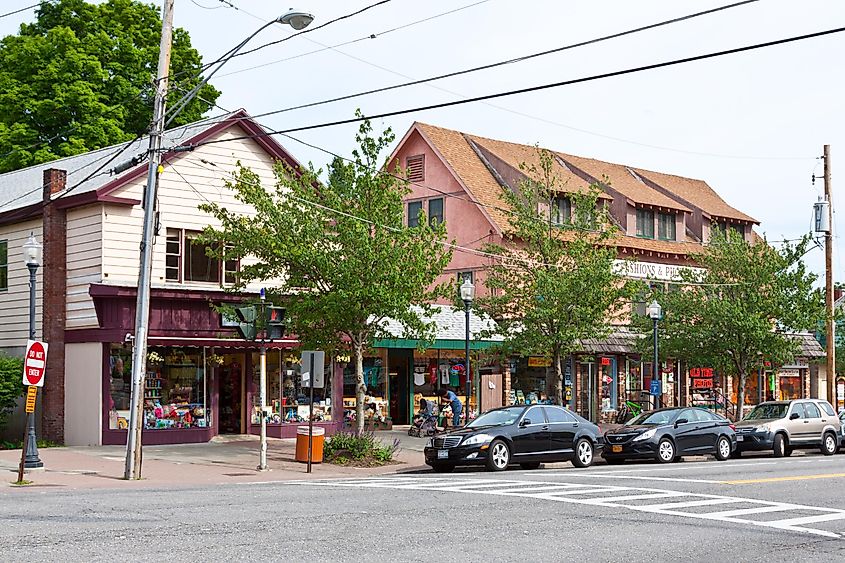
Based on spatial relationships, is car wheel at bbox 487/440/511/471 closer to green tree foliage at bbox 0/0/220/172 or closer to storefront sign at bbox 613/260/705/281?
green tree foliage at bbox 0/0/220/172

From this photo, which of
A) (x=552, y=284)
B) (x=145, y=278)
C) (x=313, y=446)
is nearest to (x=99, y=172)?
(x=145, y=278)

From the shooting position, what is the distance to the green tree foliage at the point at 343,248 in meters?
24.4

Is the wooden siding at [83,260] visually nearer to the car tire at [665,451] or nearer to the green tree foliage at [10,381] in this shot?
the green tree foliage at [10,381]

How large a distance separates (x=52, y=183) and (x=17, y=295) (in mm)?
3478

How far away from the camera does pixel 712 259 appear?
39.2 m

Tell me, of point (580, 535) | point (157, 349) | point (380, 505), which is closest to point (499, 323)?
point (157, 349)

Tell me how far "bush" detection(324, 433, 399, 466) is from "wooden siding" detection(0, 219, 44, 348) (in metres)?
9.36

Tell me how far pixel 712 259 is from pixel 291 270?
19.3 m

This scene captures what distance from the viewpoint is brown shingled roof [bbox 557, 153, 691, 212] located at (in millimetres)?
46994

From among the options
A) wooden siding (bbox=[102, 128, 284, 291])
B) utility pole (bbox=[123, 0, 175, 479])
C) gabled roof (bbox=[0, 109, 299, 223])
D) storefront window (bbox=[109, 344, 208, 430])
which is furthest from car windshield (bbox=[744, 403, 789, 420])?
utility pole (bbox=[123, 0, 175, 479])

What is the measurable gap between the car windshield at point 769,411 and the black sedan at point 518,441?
7453 mm

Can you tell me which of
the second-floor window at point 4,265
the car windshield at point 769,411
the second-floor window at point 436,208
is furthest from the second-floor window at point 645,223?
the second-floor window at point 4,265

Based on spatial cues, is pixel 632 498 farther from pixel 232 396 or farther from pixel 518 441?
pixel 232 396

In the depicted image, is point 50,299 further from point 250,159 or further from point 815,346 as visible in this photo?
point 815,346
